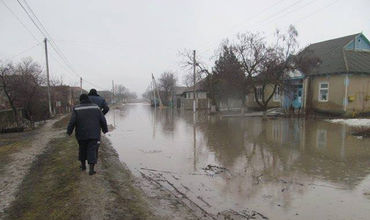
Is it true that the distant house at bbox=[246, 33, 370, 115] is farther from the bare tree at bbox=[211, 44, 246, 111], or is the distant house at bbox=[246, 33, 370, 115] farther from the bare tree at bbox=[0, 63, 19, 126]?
the bare tree at bbox=[0, 63, 19, 126]

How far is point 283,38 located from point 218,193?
17610 mm

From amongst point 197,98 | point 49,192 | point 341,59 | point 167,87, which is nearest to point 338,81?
point 341,59

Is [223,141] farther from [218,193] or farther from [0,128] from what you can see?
[0,128]

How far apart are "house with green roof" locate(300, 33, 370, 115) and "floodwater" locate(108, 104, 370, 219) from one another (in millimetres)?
8897

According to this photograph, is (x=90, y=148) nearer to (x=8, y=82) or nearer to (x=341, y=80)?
(x=8, y=82)

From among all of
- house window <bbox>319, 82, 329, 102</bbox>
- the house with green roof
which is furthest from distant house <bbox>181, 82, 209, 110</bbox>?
house window <bbox>319, 82, 329, 102</bbox>

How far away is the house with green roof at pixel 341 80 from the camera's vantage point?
63.6ft

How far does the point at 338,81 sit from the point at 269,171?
1666 centimetres

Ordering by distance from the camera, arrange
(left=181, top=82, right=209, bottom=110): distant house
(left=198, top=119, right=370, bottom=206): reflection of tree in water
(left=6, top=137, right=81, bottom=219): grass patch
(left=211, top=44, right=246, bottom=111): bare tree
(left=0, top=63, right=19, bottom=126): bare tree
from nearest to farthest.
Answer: (left=6, top=137, right=81, bottom=219): grass patch, (left=198, top=119, right=370, bottom=206): reflection of tree in water, (left=0, top=63, right=19, bottom=126): bare tree, (left=211, top=44, right=246, bottom=111): bare tree, (left=181, top=82, right=209, bottom=110): distant house

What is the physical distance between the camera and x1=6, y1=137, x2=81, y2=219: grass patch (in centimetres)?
401

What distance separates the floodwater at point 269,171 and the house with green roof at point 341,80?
350 inches

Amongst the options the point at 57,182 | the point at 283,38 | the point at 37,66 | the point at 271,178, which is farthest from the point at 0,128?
the point at 283,38

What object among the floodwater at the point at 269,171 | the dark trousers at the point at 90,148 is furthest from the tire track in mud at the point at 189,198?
the dark trousers at the point at 90,148

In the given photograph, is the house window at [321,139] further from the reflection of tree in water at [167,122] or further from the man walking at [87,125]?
the man walking at [87,125]
